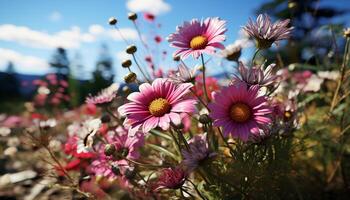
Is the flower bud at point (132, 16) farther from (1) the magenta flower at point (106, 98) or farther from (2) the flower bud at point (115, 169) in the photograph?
(2) the flower bud at point (115, 169)

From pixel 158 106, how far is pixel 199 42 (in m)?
0.26

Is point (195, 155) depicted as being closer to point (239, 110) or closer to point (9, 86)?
point (239, 110)

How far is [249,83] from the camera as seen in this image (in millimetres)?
1174

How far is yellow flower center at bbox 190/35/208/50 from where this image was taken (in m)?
1.21

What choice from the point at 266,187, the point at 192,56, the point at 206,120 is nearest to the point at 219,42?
the point at 192,56

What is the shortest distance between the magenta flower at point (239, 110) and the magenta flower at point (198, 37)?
14 centimetres

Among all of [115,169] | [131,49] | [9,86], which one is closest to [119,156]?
[115,169]

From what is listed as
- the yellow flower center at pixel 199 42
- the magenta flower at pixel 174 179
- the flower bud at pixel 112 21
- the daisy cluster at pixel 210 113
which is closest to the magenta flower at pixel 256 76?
the daisy cluster at pixel 210 113

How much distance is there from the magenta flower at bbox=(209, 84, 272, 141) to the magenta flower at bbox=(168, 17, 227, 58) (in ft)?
0.45

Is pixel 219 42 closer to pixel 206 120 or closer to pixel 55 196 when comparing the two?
pixel 206 120

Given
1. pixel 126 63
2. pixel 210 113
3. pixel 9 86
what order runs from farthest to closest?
1. pixel 9 86
2. pixel 126 63
3. pixel 210 113

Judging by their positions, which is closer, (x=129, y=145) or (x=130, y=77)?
(x=130, y=77)

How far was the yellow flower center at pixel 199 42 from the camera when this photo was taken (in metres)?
1.21

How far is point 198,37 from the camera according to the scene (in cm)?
126
